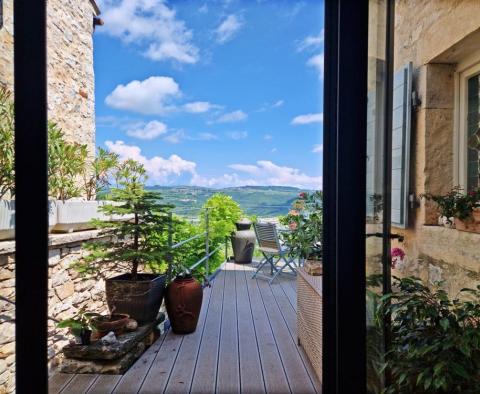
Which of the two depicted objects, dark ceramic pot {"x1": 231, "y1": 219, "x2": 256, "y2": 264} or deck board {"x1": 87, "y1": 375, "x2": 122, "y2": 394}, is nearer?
deck board {"x1": 87, "y1": 375, "x2": 122, "y2": 394}

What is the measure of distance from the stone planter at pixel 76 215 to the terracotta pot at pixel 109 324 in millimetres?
593

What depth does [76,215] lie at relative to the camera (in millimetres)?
2158

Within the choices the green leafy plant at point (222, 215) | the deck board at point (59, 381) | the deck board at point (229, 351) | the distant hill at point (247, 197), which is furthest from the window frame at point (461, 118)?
the green leafy plant at point (222, 215)

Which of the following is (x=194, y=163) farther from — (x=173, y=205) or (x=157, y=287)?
(x=157, y=287)

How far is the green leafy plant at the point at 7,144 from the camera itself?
1.00 m

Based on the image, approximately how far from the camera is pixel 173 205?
2537 mm

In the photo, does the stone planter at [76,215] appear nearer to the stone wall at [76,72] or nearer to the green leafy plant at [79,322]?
the green leafy plant at [79,322]

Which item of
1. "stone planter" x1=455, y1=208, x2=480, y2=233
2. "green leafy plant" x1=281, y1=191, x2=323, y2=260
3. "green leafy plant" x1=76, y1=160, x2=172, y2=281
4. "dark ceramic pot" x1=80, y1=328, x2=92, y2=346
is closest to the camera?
"stone planter" x1=455, y1=208, x2=480, y2=233

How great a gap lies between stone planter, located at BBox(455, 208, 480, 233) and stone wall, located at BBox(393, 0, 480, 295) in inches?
1.3

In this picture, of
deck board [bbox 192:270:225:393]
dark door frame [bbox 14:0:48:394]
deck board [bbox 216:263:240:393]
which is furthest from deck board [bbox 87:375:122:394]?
dark door frame [bbox 14:0:48:394]

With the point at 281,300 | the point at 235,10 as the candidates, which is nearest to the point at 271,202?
the point at 281,300

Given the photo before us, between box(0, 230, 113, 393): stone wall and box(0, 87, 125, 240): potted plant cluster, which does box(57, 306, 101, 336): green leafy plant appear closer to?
box(0, 230, 113, 393): stone wall

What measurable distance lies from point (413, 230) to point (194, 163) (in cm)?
244

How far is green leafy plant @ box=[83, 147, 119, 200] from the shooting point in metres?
2.74
